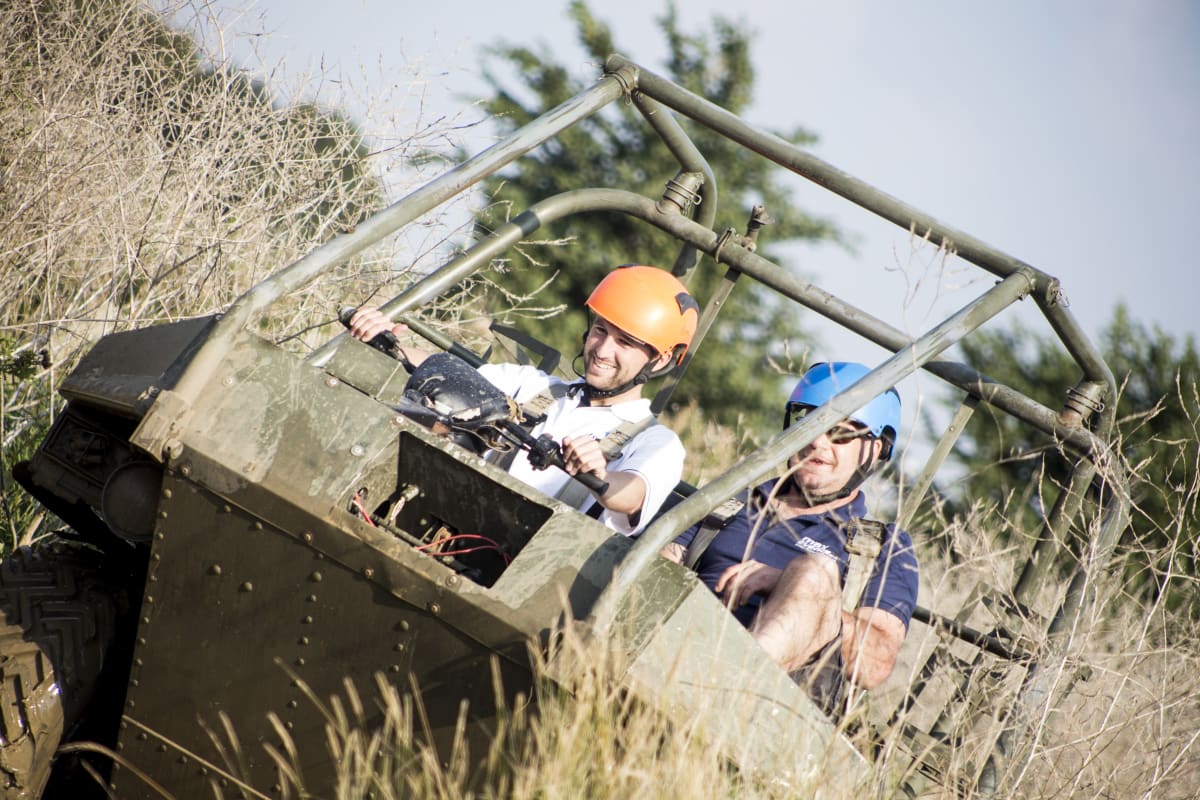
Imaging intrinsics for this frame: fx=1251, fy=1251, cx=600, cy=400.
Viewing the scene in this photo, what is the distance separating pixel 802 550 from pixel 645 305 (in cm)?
94

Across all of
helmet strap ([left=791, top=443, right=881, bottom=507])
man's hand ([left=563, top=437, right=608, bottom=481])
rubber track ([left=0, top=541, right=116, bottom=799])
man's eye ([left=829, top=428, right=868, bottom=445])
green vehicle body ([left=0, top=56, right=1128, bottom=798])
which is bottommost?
rubber track ([left=0, top=541, right=116, bottom=799])

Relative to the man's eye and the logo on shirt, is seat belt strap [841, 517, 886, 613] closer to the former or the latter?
the logo on shirt

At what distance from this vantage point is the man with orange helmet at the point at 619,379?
12.6 ft

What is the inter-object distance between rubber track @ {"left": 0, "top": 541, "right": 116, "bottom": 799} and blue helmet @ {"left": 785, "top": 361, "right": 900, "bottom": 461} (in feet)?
7.35

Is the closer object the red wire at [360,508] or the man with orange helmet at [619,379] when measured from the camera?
the red wire at [360,508]

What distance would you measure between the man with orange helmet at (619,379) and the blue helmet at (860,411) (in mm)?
431

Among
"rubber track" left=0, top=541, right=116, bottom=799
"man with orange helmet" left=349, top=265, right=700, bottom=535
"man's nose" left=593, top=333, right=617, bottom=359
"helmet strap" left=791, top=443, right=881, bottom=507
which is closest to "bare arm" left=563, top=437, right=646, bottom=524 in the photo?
"man with orange helmet" left=349, top=265, right=700, bottom=535

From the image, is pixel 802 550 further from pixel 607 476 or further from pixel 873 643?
pixel 607 476

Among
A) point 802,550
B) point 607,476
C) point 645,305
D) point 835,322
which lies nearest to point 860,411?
point 835,322

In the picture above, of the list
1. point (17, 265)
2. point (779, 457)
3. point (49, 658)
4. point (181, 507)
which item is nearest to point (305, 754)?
point (181, 507)

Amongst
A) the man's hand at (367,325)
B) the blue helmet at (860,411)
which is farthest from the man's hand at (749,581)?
the man's hand at (367,325)

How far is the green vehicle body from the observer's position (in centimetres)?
269

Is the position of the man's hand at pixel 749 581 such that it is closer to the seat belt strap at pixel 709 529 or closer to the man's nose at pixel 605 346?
the seat belt strap at pixel 709 529

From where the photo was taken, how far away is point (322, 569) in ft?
9.27
